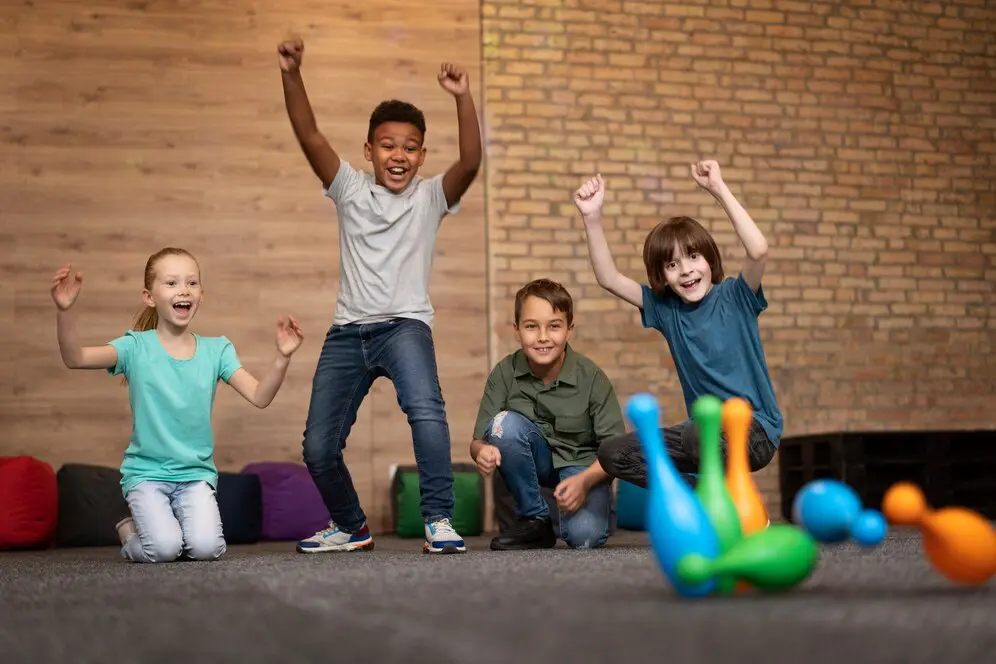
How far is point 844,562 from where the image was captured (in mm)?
2160

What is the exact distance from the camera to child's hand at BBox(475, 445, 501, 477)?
122 inches

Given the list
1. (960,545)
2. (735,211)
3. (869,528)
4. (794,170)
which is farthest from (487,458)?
(794,170)

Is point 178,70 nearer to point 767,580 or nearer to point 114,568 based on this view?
point 114,568

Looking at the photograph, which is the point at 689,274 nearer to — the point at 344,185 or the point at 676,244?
the point at 676,244

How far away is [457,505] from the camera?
15.8ft

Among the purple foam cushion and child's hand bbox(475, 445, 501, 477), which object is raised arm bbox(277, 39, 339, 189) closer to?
child's hand bbox(475, 445, 501, 477)

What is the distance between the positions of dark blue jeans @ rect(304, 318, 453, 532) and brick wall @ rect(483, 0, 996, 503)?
85.6 inches

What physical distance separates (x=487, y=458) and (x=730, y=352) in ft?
2.39

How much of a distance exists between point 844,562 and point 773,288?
3.72 metres

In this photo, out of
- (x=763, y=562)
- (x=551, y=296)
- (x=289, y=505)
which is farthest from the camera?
(x=289, y=505)

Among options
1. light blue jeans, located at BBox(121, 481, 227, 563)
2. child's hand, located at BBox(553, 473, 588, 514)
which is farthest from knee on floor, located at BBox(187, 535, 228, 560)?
child's hand, located at BBox(553, 473, 588, 514)

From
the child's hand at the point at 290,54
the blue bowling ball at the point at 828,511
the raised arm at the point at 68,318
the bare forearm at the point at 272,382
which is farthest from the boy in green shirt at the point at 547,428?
the blue bowling ball at the point at 828,511

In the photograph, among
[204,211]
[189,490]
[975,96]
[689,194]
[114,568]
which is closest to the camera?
[114,568]

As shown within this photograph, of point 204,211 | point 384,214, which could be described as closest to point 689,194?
point 204,211
